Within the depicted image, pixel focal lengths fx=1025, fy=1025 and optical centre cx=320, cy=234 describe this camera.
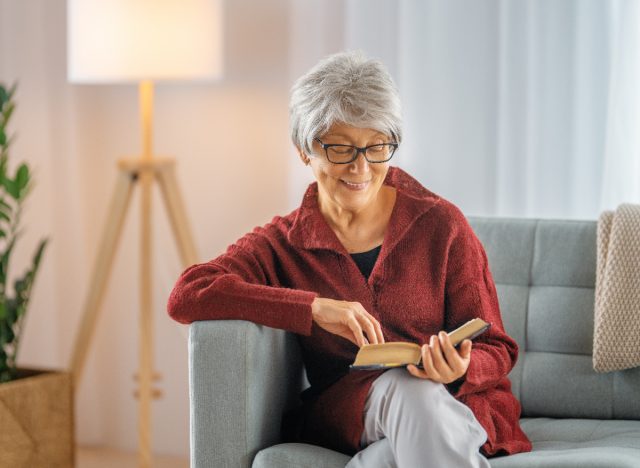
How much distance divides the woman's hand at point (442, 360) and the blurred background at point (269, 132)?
1.11m

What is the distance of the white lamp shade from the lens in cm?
285

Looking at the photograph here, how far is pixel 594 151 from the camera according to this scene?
2.78 m

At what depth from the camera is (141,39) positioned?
285 cm

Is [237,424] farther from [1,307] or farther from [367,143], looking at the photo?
[1,307]

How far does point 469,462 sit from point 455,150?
1.32m

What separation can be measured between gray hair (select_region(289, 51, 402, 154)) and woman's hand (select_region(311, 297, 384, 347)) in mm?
318

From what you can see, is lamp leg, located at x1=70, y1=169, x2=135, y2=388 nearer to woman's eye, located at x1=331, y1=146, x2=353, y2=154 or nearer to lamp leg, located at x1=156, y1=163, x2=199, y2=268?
lamp leg, located at x1=156, y1=163, x2=199, y2=268

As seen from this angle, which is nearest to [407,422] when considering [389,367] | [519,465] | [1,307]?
[389,367]

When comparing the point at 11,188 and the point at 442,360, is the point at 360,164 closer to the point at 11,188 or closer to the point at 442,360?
the point at 442,360

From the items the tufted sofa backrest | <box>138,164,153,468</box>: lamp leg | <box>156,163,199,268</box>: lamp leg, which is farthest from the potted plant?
the tufted sofa backrest

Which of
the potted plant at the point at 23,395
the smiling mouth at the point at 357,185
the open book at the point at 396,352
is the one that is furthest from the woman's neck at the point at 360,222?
the potted plant at the point at 23,395

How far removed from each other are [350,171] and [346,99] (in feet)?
0.46

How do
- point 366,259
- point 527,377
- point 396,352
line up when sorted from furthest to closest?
point 527,377 < point 366,259 < point 396,352

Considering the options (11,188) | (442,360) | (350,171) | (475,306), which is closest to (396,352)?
(442,360)
